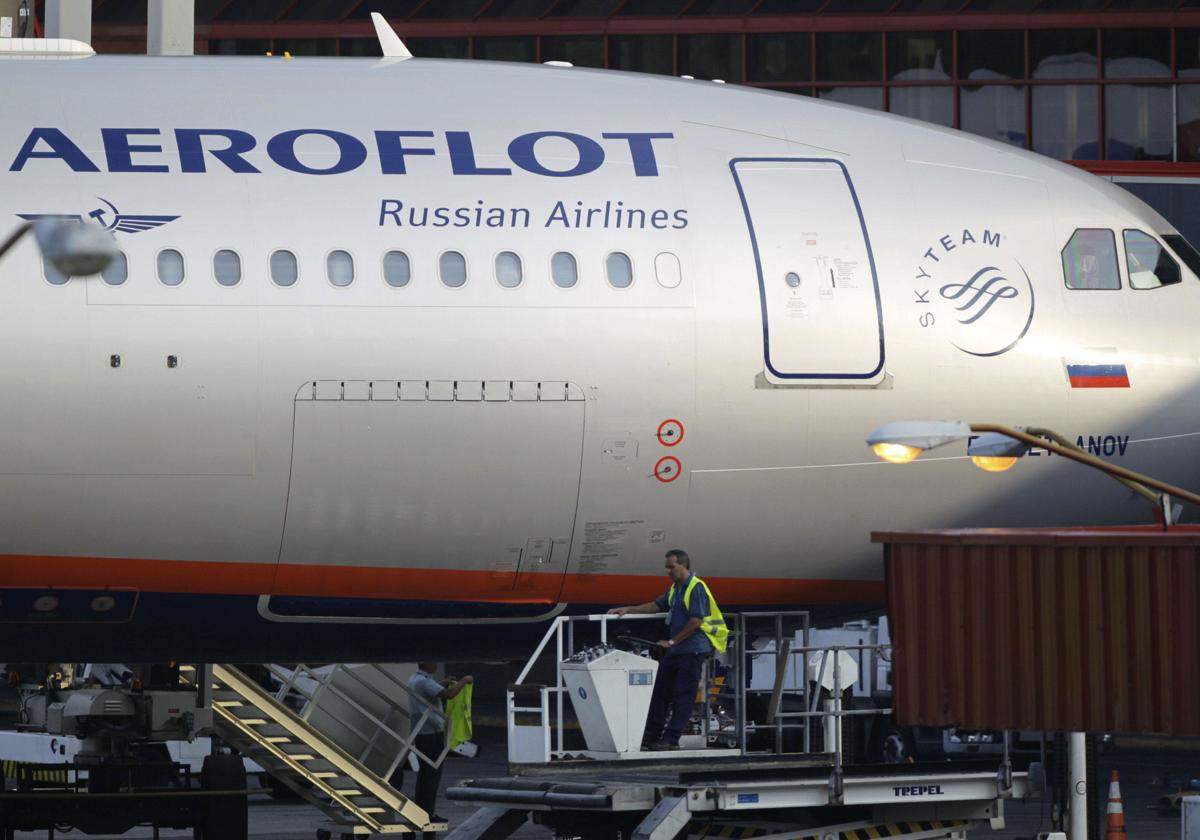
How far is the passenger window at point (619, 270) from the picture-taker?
653 inches

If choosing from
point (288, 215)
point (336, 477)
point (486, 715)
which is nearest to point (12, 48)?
point (288, 215)

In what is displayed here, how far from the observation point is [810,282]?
16891 millimetres

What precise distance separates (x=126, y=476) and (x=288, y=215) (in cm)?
241

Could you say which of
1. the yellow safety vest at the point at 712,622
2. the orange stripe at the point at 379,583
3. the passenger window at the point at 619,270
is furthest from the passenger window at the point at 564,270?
the yellow safety vest at the point at 712,622

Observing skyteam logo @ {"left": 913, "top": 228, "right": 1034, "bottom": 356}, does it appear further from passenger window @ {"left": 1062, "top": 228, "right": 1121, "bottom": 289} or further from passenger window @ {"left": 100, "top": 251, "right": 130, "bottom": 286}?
passenger window @ {"left": 100, "top": 251, "right": 130, "bottom": 286}

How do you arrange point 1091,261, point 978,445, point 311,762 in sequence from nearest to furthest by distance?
point 978,445
point 1091,261
point 311,762

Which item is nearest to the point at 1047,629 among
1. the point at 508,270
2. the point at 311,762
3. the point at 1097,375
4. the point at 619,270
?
the point at 1097,375

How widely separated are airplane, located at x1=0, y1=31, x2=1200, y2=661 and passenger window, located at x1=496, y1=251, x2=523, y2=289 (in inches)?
2.1

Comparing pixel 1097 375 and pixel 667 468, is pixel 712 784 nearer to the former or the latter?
pixel 667 468

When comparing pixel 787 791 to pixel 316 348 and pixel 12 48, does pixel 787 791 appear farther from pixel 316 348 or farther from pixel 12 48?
pixel 12 48

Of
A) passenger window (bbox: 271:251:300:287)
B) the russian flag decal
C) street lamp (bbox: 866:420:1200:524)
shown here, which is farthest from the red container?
passenger window (bbox: 271:251:300:287)

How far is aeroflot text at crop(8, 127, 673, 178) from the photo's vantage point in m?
16.0

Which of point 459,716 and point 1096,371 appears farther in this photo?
point 459,716

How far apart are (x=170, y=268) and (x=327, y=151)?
1630 millimetres
